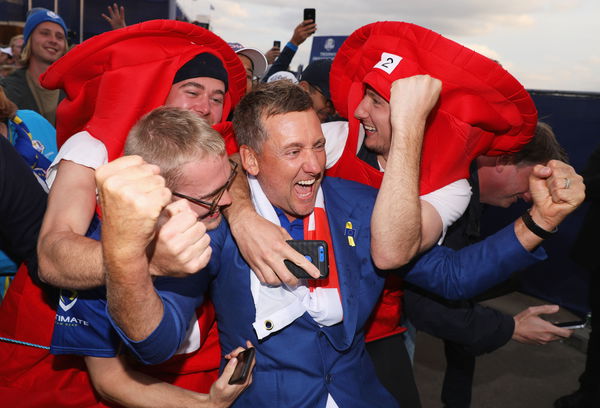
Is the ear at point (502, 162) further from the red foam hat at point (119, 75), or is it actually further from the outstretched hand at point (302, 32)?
the outstretched hand at point (302, 32)

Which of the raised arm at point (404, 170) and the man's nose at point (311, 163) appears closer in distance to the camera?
the raised arm at point (404, 170)

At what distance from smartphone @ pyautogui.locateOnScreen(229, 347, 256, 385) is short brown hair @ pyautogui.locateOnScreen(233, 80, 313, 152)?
828 millimetres

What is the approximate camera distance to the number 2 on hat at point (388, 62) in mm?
2129

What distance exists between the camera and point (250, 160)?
7.11 ft

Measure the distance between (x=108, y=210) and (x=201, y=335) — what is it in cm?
100

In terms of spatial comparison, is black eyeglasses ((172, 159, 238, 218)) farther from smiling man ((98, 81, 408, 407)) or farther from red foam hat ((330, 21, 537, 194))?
red foam hat ((330, 21, 537, 194))

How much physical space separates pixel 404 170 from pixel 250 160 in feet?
2.30

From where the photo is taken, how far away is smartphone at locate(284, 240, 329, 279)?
1660 mm

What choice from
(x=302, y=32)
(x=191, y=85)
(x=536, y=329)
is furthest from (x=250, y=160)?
(x=302, y=32)

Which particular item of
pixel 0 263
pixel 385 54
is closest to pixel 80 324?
pixel 0 263

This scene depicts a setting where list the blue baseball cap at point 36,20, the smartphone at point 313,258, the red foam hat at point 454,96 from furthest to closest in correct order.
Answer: the blue baseball cap at point 36,20 → the red foam hat at point 454,96 → the smartphone at point 313,258

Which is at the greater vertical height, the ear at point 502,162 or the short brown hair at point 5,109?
the short brown hair at point 5,109

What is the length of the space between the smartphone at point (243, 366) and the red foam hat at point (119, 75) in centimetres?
95

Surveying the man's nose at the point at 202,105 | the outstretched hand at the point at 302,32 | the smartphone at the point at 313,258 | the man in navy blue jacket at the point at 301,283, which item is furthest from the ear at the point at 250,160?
the outstretched hand at the point at 302,32
